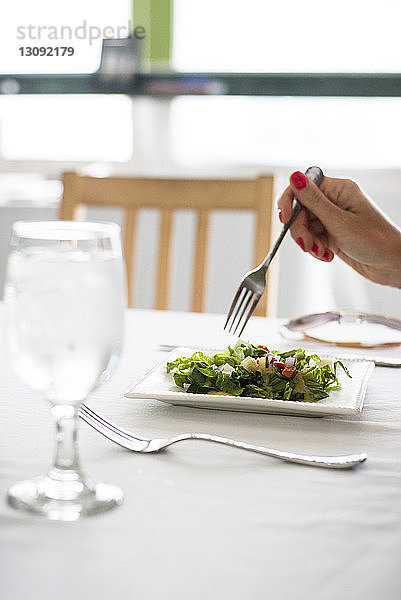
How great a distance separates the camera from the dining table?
45 centimetres

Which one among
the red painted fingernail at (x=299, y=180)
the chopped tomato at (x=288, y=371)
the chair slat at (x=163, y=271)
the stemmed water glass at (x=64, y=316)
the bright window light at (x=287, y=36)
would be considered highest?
the bright window light at (x=287, y=36)

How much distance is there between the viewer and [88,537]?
0.49 meters

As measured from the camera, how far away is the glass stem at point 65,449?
0.53 meters

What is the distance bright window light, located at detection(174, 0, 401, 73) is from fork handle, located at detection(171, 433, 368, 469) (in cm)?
215

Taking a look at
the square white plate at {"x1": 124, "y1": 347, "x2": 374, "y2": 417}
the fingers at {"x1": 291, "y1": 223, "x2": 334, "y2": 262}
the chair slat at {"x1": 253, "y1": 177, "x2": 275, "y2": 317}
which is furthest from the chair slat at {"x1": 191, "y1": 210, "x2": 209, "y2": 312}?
the square white plate at {"x1": 124, "y1": 347, "x2": 374, "y2": 417}

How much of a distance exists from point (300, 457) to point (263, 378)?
0.17 m

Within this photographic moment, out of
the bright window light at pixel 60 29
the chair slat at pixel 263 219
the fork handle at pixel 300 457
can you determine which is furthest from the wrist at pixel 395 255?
the bright window light at pixel 60 29

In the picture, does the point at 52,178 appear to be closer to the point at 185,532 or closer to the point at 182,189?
the point at 182,189

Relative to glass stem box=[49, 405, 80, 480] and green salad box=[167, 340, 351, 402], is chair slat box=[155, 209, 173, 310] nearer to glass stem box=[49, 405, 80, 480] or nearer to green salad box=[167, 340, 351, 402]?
green salad box=[167, 340, 351, 402]

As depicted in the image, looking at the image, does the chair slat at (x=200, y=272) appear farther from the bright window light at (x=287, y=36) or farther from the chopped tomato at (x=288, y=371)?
the bright window light at (x=287, y=36)

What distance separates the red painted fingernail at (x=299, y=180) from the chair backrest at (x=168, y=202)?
44 cm

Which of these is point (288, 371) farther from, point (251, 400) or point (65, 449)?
point (65, 449)

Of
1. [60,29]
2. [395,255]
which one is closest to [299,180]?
[395,255]

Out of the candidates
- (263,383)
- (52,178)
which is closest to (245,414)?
(263,383)
